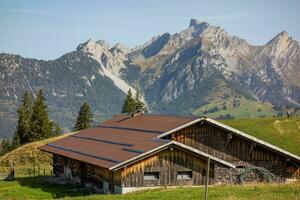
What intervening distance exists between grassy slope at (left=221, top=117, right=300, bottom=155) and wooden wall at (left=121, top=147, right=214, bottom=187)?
48.9 m

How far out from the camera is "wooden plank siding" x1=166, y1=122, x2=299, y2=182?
43.8m

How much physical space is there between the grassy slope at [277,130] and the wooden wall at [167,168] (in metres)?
48.9

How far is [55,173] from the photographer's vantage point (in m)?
58.2

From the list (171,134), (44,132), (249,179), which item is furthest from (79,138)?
(44,132)

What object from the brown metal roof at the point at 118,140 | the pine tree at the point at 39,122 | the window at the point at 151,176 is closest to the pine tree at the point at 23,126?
the pine tree at the point at 39,122

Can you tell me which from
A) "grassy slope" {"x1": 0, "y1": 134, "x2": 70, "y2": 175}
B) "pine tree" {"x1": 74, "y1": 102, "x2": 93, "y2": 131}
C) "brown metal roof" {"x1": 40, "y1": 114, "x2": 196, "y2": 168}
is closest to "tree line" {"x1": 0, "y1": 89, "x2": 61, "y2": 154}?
"pine tree" {"x1": 74, "y1": 102, "x2": 93, "y2": 131}

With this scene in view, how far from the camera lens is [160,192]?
116 feet

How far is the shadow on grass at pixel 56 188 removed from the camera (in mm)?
42412

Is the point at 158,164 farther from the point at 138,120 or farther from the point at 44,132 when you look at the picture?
the point at 44,132

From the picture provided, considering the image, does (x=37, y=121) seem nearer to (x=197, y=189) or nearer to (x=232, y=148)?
(x=232, y=148)

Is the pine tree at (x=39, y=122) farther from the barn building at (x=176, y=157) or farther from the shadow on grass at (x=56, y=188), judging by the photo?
the barn building at (x=176, y=157)

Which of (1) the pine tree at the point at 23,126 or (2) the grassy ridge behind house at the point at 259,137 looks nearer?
(2) the grassy ridge behind house at the point at 259,137

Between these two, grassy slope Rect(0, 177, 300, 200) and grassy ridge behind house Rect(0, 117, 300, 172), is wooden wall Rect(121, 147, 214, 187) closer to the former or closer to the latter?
grassy slope Rect(0, 177, 300, 200)

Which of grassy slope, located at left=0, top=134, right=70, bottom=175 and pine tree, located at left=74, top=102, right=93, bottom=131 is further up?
pine tree, located at left=74, top=102, right=93, bottom=131
